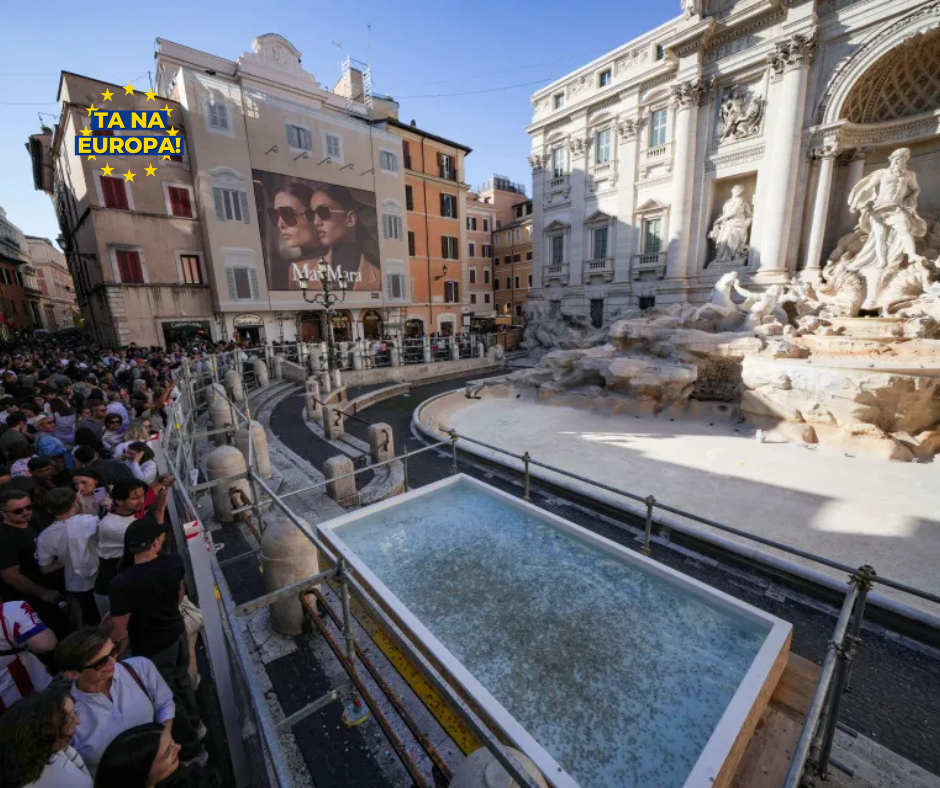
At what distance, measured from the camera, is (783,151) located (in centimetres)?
1727

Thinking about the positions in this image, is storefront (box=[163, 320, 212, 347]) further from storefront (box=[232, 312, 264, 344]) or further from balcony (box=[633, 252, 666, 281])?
balcony (box=[633, 252, 666, 281])

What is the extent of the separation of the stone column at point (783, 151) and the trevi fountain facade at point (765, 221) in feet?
0.20

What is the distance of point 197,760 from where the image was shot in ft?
9.29

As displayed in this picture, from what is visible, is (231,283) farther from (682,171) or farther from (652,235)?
(682,171)

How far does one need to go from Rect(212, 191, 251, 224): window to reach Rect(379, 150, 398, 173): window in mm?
9199

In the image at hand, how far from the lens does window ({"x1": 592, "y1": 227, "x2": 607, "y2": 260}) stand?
24.8 metres

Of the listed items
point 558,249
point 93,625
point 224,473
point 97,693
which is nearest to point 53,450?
point 224,473

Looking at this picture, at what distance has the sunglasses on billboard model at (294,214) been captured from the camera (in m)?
23.3

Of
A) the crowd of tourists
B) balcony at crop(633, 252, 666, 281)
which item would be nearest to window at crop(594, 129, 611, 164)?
balcony at crop(633, 252, 666, 281)

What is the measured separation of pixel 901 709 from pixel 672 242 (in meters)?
21.0

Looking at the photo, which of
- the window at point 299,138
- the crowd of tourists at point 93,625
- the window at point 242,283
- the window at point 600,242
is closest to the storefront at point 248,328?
the window at point 242,283

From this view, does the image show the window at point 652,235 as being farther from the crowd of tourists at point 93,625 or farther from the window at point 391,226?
the crowd of tourists at point 93,625

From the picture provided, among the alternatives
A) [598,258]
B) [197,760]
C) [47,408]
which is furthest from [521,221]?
[197,760]

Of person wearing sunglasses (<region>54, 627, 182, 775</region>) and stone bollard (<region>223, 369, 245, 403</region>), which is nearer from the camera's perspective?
person wearing sunglasses (<region>54, 627, 182, 775</region>)
